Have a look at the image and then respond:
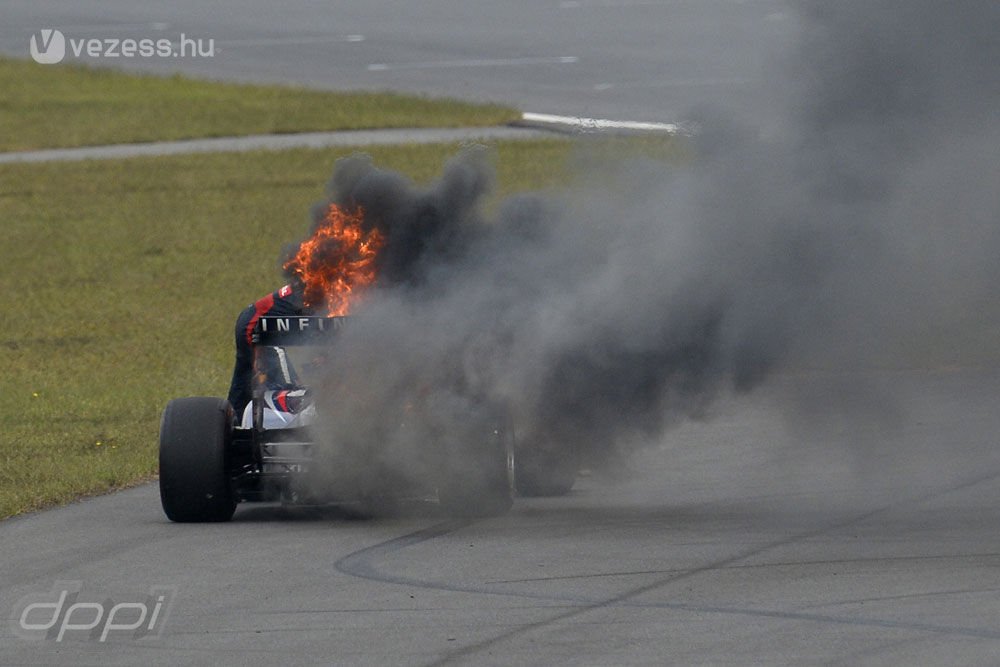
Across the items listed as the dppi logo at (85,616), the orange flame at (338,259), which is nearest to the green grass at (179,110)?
the orange flame at (338,259)

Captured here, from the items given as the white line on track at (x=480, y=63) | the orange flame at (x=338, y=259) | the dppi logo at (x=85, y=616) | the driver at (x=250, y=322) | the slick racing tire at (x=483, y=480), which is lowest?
the dppi logo at (x=85, y=616)

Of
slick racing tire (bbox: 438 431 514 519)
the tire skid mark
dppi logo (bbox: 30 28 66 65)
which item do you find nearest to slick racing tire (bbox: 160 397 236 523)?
the tire skid mark

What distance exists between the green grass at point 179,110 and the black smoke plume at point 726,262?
80.4ft

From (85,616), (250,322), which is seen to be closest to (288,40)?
(250,322)

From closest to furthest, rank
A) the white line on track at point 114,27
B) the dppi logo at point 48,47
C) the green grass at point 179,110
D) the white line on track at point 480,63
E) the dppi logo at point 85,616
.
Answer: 1. the dppi logo at point 85,616
2. the green grass at point 179,110
3. the white line on track at point 480,63
4. the dppi logo at point 48,47
5. the white line on track at point 114,27

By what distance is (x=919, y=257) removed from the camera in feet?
38.7

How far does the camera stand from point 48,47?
45125mm

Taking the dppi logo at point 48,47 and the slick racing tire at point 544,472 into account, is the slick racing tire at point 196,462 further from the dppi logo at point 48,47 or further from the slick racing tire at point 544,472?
the dppi logo at point 48,47

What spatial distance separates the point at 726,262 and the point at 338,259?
8.71 feet

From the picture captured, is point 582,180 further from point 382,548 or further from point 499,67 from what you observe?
point 499,67

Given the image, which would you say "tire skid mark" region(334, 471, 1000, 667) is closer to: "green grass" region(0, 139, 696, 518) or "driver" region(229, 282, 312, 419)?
"driver" region(229, 282, 312, 419)

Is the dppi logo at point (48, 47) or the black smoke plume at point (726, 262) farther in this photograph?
the dppi logo at point (48, 47)

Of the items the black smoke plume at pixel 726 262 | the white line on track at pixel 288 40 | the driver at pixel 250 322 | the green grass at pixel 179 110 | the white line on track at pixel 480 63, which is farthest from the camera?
the white line on track at pixel 288 40

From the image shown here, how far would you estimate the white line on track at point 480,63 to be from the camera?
1603 inches
